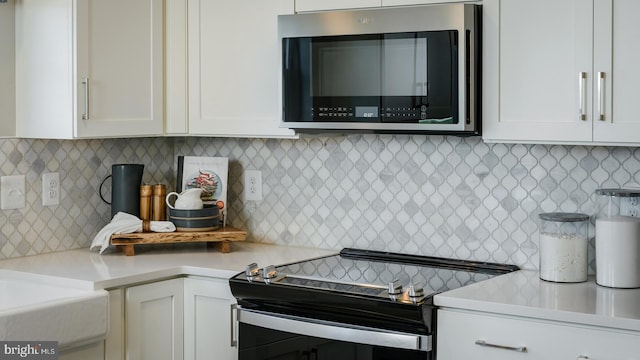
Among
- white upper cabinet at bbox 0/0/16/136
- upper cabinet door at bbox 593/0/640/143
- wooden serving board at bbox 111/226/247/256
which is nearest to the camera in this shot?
upper cabinet door at bbox 593/0/640/143

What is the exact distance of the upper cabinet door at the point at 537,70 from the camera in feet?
8.86

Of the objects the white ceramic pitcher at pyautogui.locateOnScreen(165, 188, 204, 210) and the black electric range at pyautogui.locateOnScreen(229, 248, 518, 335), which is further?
the white ceramic pitcher at pyautogui.locateOnScreen(165, 188, 204, 210)

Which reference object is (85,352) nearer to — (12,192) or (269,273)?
(269,273)

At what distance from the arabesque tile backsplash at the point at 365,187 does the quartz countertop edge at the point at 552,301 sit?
1.07 feet

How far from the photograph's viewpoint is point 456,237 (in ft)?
10.6

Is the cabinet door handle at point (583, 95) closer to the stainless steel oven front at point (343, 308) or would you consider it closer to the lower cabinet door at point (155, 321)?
the stainless steel oven front at point (343, 308)

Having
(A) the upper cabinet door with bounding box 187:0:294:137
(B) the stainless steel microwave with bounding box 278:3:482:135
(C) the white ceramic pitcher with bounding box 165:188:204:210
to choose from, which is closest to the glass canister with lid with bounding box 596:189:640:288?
(B) the stainless steel microwave with bounding box 278:3:482:135

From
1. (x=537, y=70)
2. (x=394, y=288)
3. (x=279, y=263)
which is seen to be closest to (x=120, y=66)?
(x=279, y=263)

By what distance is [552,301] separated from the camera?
8.44ft

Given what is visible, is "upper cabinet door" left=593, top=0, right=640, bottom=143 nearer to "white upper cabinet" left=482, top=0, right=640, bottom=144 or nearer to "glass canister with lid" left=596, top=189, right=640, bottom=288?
"white upper cabinet" left=482, top=0, right=640, bottom=144

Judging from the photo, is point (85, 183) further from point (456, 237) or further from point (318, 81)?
point (456, 237)

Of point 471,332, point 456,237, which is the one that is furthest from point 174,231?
point 471,332

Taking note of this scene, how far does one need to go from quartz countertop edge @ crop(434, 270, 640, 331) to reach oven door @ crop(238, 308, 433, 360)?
164 mm

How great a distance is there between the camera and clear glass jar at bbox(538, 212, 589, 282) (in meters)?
2.85
